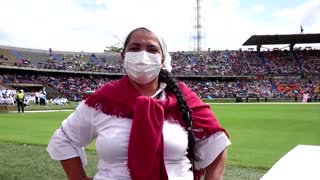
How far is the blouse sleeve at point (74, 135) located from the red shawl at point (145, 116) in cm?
9

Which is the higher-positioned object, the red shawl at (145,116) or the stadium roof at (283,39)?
the stadium roof at (283,39)

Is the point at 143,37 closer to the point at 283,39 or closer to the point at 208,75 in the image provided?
the point at 208,75

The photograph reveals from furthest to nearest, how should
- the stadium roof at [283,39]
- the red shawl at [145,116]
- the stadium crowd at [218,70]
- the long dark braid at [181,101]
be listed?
1. the stadium roof at [283,39]
2. the stadium crowd at [218,70]
3. the long dark braid at [181,101]
4. the red shawl at [145,116]

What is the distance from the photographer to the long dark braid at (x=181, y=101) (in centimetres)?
255

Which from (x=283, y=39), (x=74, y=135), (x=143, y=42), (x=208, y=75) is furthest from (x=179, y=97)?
(x=283, y=39)

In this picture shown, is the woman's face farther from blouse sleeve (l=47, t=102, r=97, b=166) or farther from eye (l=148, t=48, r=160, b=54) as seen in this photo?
blouse sleeve (l=47, t=102, r=97, b=166)

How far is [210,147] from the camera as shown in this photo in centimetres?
266

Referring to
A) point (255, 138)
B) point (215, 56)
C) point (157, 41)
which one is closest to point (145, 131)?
point (157, 41)

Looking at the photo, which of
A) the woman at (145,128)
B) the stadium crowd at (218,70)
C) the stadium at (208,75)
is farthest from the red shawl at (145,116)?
the stadium crowd at (218,70)

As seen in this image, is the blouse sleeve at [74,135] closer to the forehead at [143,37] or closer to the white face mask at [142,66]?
the white face mask at [142,66]

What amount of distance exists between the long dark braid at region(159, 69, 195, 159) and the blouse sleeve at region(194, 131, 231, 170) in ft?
0.17

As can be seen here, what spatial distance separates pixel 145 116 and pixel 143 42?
0.52m

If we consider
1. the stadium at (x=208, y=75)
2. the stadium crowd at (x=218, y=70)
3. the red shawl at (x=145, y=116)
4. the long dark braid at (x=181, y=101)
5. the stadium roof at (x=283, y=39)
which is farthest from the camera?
the stadium roof at (x=283, y=39)

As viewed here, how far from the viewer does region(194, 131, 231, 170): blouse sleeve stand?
2645 millimetres
